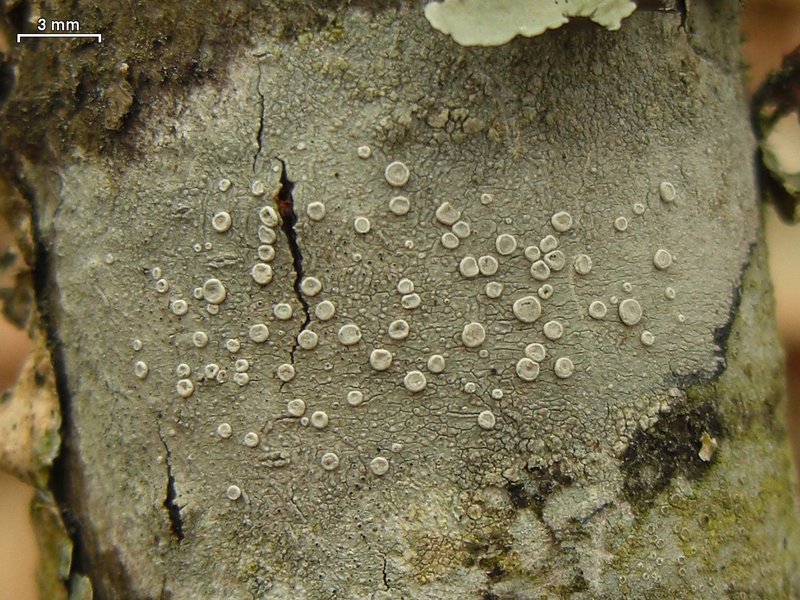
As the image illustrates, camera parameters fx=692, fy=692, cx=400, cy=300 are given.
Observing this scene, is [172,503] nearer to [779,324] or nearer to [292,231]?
[292,231]

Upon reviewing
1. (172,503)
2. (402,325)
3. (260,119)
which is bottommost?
(172,503)

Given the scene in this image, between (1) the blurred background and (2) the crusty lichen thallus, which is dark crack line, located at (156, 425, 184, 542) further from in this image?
(1) the blurred background

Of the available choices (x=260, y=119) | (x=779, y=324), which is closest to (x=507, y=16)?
(x=260, y=119)

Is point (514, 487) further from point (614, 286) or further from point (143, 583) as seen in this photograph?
point (143, 583)

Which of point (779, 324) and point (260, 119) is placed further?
point (779, 324)

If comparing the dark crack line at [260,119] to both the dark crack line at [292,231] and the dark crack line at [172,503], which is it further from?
Answer: the dark crack line at [172,503]

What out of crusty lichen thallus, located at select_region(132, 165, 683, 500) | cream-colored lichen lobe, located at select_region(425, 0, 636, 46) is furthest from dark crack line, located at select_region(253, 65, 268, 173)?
cream-colored lichen lobe, located at select_region(425, 0, 636, 46)
